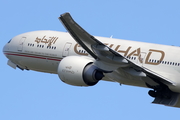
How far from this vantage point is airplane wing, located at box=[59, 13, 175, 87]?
28641 mm

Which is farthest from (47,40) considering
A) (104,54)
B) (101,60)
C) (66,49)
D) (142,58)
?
(104,54)

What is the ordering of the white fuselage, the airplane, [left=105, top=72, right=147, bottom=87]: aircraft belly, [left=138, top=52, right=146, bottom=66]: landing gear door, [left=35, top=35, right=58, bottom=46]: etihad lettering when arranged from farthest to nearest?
[left=35, top=35, right=58, bottom=46]: etihad lettering → [left=138, top=52, right=146, bottom=66]: landing gear door → the white fuselage → [left=105, top=72, right=147, bottom=87]: aircraft belly → the airplane

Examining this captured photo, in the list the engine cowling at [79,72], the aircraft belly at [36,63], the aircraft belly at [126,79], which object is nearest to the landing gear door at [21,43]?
the aircraft belly at [36,63]

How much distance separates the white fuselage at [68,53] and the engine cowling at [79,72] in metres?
1.58

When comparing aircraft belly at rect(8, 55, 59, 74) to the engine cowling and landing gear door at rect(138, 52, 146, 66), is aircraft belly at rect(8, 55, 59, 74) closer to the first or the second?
the engine cowling

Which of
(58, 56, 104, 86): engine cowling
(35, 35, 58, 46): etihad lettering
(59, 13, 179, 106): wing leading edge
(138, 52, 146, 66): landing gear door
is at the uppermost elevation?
(35, 35, 58, 46): etihad lettering

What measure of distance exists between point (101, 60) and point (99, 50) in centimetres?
127

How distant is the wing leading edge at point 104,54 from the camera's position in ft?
94.3

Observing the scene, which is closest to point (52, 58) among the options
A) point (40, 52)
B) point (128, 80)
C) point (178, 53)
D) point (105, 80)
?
point (40, 52)

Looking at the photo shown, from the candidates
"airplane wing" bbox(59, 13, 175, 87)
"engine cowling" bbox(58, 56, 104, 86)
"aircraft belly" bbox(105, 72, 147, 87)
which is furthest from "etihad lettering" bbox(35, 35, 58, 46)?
"airplane wing" bbox(59, 13, 175, 87)

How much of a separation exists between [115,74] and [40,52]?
22.0 ft

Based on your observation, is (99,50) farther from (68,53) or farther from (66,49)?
(66,49)

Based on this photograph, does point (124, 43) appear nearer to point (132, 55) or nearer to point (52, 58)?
point (132, 55)

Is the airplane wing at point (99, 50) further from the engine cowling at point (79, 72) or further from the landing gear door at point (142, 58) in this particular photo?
the landing gear door at point (142, 58)
